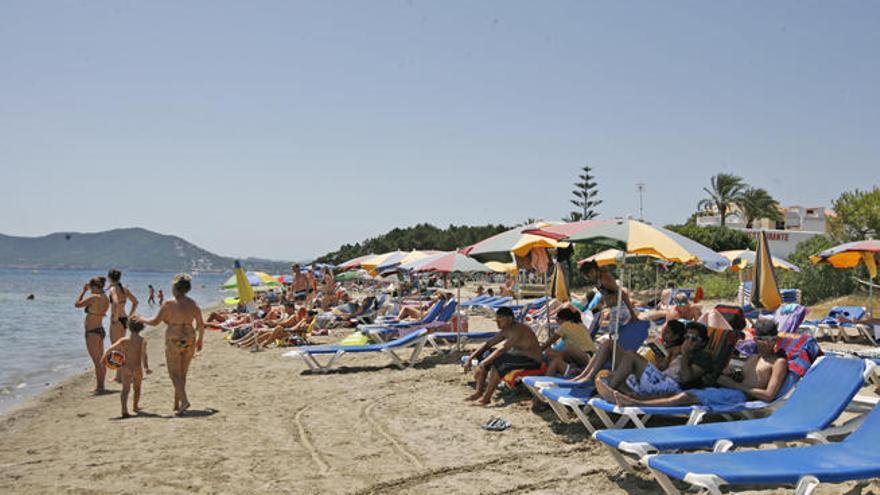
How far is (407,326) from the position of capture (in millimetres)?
11852

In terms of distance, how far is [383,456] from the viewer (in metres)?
5.22

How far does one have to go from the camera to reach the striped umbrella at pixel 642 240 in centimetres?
570

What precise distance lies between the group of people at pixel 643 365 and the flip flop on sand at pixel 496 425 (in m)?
0.77

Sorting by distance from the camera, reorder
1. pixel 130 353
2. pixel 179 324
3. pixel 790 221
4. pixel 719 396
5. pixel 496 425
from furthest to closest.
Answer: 1. pixel 790 221
2. pixel 130 353
3. pixel 179 324
4. pixel 496 425
5. pixel 719 396

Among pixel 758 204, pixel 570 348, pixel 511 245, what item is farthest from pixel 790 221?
pixel 570 348

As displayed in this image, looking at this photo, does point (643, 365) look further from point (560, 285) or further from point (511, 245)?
point (560, 285)

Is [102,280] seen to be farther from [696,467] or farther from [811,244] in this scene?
[811,244]

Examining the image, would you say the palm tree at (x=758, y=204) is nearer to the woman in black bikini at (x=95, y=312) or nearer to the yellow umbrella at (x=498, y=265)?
the yellow umbrella at (x=498, y=265)

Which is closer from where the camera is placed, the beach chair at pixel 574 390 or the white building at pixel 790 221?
the beach chair at pixel 574 390

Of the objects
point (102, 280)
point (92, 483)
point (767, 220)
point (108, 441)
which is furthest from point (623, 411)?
point (767, 220)

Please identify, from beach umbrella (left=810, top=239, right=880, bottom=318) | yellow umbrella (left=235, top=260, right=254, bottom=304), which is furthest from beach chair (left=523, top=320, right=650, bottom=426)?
yellow umbrella (left=235, top=260, right=254, bottom=304)

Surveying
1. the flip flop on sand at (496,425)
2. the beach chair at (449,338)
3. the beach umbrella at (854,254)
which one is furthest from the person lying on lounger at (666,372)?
the beach umbrella at (854,254)

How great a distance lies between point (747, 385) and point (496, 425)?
Result: 211cm

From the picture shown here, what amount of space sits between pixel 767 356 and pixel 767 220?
44.5 metres
